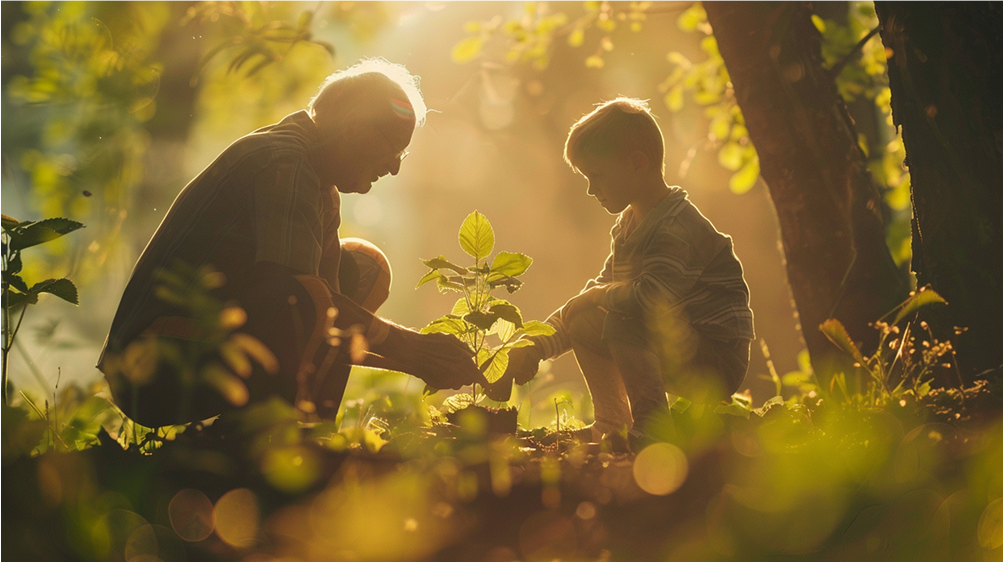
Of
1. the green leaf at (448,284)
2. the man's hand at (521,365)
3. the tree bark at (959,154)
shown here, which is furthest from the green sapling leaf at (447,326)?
the tree bark at (959,154)

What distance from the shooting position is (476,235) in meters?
2.08

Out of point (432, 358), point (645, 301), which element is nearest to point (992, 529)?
point (645, 301)

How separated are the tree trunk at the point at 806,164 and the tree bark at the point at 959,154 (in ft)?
2.92

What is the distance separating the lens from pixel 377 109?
2377 millimetres

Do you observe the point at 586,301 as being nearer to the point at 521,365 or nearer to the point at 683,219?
the point at 521,365

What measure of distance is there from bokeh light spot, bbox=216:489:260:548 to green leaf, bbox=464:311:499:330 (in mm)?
898

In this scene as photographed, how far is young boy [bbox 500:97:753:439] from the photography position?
7.57 ft

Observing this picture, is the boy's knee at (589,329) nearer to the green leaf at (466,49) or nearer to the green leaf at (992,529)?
the green leaf at (992,529)

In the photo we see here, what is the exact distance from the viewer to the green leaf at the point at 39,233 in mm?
1660

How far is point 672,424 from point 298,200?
4.63 feet

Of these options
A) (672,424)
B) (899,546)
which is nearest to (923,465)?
(899,546)

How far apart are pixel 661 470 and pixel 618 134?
1.61 meters

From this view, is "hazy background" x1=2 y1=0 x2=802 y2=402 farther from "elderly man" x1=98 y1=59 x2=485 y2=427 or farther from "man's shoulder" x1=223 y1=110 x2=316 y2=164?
"man's shoulder" x1=223 y1=110 x2=316 y2=164

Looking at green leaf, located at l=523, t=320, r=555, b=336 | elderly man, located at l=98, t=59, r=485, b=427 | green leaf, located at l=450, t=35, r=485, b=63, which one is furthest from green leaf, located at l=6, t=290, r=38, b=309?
green leaf, located at l=450, t=35, r=485, b=63
